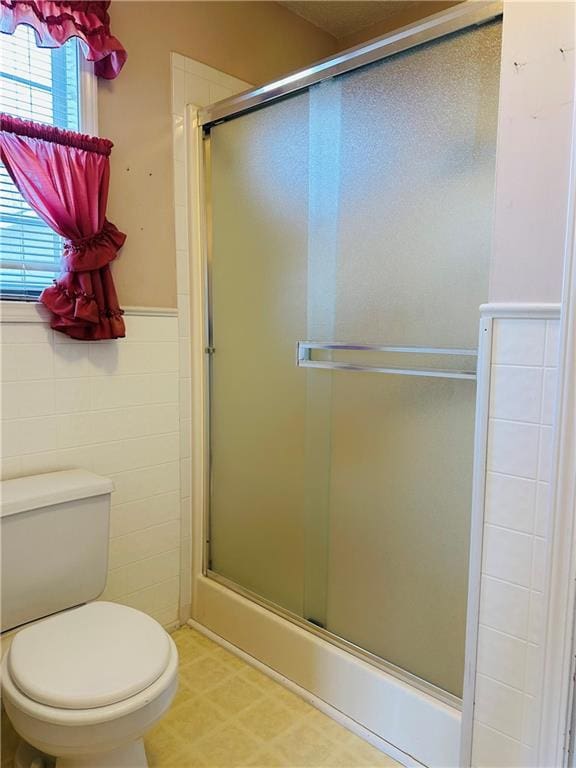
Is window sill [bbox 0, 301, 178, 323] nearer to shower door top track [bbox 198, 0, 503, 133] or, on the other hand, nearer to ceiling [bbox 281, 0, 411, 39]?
shower door top track [bbox 198, 0, 503, 133]

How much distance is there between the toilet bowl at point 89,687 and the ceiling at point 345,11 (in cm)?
Answer: 245

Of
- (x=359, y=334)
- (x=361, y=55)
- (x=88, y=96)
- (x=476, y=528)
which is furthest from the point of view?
(x=88, y=96)

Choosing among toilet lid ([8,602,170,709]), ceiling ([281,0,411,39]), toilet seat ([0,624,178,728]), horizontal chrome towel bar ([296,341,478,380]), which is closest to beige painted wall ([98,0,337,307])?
ceiling ([281,0,411,39])

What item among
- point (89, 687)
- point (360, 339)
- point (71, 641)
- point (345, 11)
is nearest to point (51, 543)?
point (71, 641)

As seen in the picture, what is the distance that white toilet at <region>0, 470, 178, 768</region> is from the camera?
3.87ft

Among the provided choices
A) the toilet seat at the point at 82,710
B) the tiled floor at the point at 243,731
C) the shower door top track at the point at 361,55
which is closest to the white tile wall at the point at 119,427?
the tiled floor at the point at 243,731

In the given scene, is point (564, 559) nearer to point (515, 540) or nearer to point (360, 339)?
point (515, 540)

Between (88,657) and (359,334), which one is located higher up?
(359,334)

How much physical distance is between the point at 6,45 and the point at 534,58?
4.74ft

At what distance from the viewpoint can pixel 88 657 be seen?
1.29 metres

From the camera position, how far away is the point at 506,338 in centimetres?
119

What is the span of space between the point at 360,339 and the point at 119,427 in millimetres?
907

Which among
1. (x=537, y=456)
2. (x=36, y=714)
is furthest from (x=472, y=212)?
(x=36, y=714)

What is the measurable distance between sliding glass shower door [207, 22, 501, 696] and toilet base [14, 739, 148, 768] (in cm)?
64
